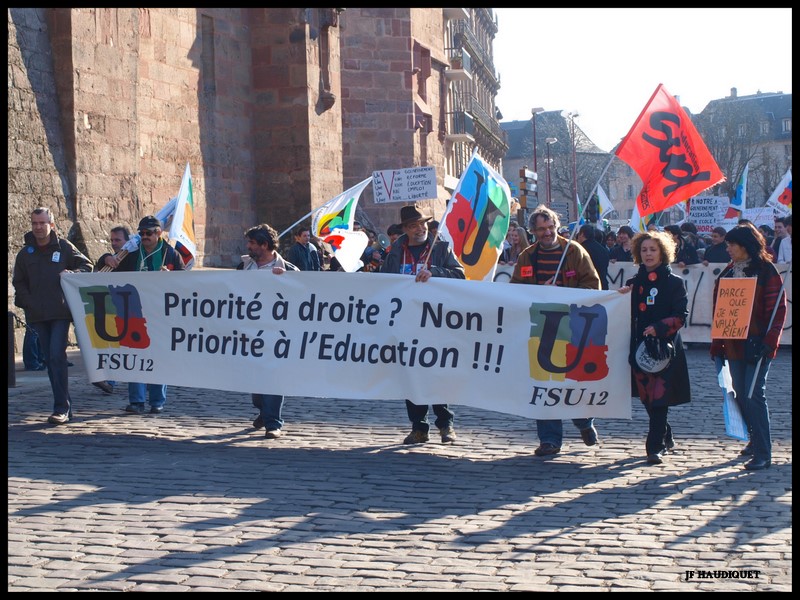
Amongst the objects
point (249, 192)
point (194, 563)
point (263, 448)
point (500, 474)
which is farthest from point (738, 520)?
point (249, 192)

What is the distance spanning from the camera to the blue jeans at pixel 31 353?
46.6ft

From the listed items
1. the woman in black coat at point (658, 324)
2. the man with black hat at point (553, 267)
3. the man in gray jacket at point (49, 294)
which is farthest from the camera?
the man in gray jacket at point (49, 294)

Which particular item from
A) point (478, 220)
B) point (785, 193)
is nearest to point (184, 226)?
point (478, 220)

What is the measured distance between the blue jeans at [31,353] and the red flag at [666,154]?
803 centimetres

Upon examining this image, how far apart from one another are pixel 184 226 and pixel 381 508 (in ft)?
17.7

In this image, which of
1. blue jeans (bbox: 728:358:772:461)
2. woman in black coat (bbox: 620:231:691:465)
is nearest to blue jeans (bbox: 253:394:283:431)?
woman in black coat (bbox: 620:231:691:465)

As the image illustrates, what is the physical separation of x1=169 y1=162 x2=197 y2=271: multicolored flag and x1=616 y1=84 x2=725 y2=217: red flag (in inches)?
171

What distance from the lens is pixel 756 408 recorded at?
8070 millimetres

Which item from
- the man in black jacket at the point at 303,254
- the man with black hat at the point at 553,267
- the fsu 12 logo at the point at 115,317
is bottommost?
the fsu 12 logo at the point at 115,317

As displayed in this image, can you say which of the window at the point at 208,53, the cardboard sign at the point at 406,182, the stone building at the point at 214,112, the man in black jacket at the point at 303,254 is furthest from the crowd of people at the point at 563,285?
the window at the point at 208,53

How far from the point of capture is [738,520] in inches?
257

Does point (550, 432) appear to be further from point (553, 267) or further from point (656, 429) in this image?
point (553, 267)

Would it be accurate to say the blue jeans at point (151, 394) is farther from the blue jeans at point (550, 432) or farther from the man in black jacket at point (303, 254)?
the man in black jacket at point (303, 254)

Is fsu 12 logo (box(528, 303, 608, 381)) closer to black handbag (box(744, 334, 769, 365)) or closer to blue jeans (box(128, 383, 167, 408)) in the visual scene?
black handbag (box(744, 334, 769, 365))
